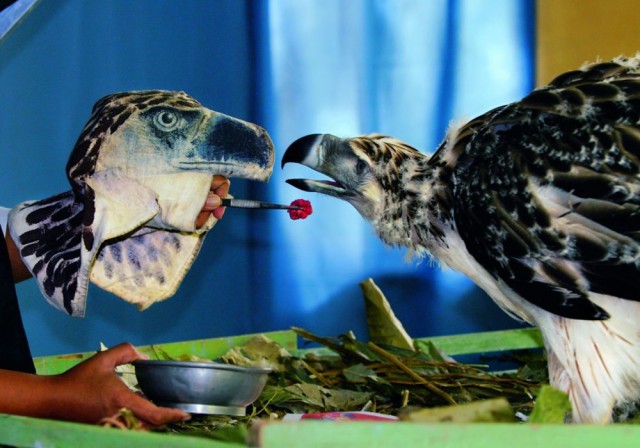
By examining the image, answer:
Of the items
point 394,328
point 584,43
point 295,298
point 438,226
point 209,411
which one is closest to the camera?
point 209,411

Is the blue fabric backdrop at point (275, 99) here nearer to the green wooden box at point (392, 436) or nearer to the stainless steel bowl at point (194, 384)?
the stainless steel bowl at point (194, 384)

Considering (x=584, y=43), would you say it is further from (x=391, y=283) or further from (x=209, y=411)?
(x=209, y=411)

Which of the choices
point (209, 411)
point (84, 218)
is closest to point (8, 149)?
point (84, 218)

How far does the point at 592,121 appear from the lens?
138 centimetres

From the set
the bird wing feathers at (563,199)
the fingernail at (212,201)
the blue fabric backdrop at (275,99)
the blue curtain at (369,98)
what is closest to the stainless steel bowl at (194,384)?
the fingernail at (212,201)

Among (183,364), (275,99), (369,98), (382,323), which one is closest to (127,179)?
(183,364)

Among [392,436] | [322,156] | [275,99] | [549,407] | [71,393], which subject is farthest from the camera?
[275,99]

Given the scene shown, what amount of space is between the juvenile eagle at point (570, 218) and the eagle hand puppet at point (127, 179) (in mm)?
369

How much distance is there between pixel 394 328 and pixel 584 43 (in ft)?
4.22

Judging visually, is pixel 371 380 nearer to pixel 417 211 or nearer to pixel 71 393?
pixel 417 211

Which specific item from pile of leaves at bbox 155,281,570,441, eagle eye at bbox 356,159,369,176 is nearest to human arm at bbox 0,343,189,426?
pile of leaves at bbox 155,281,570,441

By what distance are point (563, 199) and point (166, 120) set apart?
2.06ft

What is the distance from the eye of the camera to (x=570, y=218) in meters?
1.34

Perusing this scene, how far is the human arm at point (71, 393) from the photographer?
1.18m
